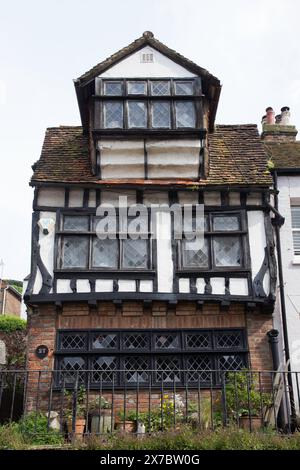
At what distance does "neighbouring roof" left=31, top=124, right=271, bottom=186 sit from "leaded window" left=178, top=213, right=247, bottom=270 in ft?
3.55

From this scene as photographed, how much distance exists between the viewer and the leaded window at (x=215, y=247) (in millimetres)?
12969

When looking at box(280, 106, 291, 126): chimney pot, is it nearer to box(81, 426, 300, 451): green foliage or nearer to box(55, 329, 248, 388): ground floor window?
box(55, 329, 248, 388): ground floor window

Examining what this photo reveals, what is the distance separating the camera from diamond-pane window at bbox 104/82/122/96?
45.8ft

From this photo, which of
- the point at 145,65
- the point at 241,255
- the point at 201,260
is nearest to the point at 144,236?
the point at 201,260

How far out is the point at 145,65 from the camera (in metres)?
14.3

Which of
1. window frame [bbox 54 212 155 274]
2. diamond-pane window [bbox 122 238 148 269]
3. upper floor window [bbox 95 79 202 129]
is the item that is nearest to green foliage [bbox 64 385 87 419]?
window frame [bbox 54 212 155 274]

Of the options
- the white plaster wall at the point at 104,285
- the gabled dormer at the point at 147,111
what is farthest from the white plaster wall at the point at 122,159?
the white plaster wall at the point at 104,285

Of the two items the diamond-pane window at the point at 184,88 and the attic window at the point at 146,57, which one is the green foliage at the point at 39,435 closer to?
the diamond-pane window at the point at 184,88

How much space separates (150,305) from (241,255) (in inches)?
95.4

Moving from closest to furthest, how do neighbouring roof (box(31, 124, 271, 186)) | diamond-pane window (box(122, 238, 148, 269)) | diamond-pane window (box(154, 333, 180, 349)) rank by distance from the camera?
diamond-pane window (box(154, 333, 180, 349)) → diamond-pane window (box(122, 238, 148, 269)) → neighbouring roof (box(31, 124, 271, 186))

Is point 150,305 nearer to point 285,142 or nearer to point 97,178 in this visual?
point 97,178

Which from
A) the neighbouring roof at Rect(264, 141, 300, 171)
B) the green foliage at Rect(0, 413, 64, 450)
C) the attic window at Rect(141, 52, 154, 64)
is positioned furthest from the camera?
the neighbouring roof at Rect(264, 141, 300, 171)

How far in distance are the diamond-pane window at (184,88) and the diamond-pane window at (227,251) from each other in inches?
148
